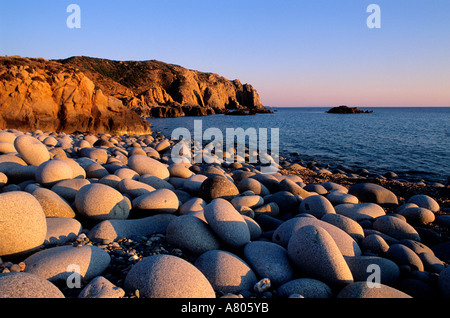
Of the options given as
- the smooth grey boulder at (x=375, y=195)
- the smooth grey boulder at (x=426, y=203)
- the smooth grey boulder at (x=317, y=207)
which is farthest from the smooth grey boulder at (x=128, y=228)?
the smooth grey boulder at (x=426, y=203)

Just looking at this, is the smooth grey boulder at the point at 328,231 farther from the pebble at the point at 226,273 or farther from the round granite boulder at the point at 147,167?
the round granite boulder at the point at 147,167

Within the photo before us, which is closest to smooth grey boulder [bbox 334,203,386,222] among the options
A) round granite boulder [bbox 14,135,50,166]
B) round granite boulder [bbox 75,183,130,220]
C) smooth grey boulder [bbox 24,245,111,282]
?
round granite boulder [bbox 75,183,130,220]

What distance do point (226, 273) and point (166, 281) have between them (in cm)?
66

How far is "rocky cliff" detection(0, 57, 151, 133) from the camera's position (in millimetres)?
12438

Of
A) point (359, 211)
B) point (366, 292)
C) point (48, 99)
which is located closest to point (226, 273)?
point (366, 292)

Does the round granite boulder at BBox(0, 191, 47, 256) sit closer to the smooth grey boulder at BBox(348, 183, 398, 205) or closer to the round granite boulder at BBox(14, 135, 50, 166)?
the round granite boulder at BBox(14, 135, 50, 166)

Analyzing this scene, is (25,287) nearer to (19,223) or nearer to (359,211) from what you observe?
(19,223)

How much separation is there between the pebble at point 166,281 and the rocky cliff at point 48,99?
14.0 m

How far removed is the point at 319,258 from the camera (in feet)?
8.26

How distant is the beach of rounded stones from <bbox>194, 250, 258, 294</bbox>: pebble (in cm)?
1

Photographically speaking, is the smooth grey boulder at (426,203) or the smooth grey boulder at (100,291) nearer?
Result: the smooth grey boulder at (100,291)

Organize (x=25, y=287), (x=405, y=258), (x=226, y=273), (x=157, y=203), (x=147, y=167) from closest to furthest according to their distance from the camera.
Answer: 1. (x=25, y=287)
2. (x=226, y=273)
3. (x=405, y=258)
4. (x=157, y=203)
5. (x=147, y=167)

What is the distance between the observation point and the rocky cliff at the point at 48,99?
12.4 meters

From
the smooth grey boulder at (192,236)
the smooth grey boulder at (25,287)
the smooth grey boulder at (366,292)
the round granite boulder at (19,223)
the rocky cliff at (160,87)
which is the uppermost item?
the rocky cliff at (160,87)
